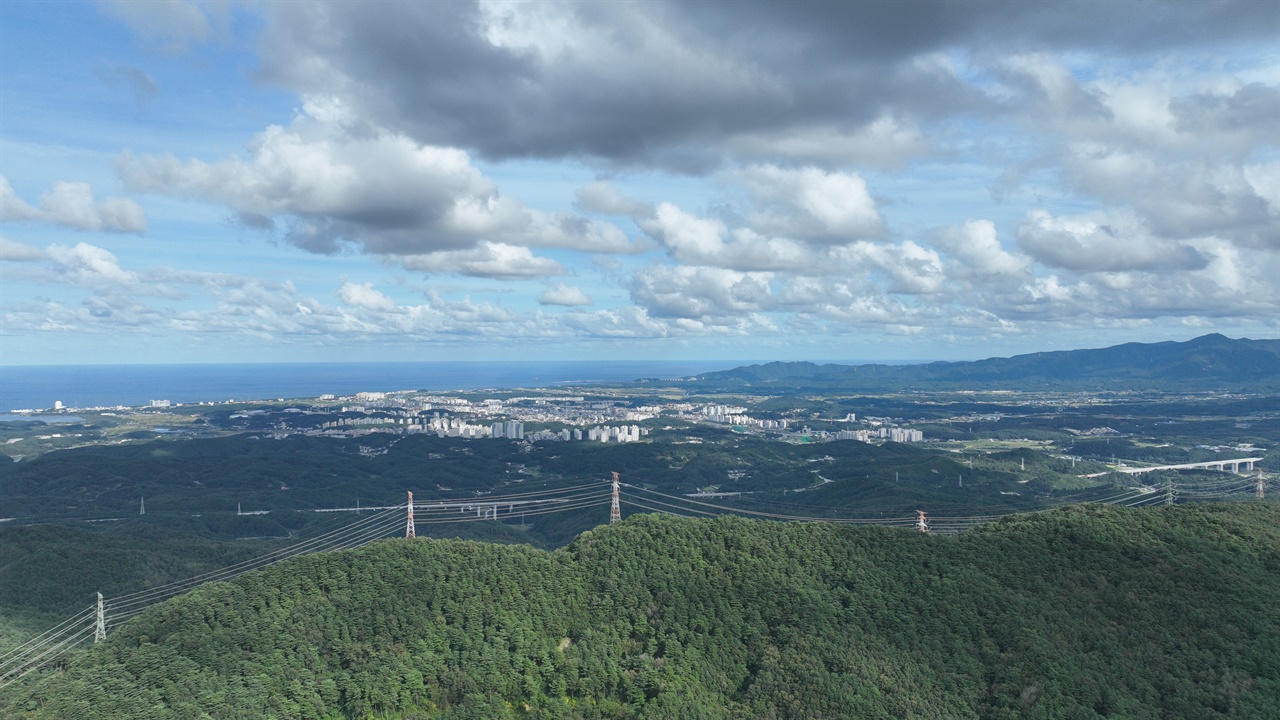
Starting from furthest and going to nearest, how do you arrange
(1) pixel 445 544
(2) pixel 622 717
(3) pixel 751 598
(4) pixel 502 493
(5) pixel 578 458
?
(5) pixel 578 458 < (4) pixel 502 493 < (1) pixel 445 544 < (3) pixel 751 598 < (2) pixel 622 717

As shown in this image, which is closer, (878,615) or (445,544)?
(878,615)

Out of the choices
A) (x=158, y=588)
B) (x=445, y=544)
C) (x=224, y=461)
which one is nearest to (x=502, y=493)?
(x=224, y=461)

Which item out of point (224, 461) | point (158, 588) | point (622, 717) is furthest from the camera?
point (224, 461)

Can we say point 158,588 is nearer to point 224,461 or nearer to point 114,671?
point 114,671

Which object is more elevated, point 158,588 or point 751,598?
point 751,598

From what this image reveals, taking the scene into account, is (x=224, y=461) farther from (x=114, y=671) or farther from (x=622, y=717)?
(x=622, y=717)

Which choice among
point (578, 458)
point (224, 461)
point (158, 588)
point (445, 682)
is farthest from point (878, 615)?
point (224, 461)
